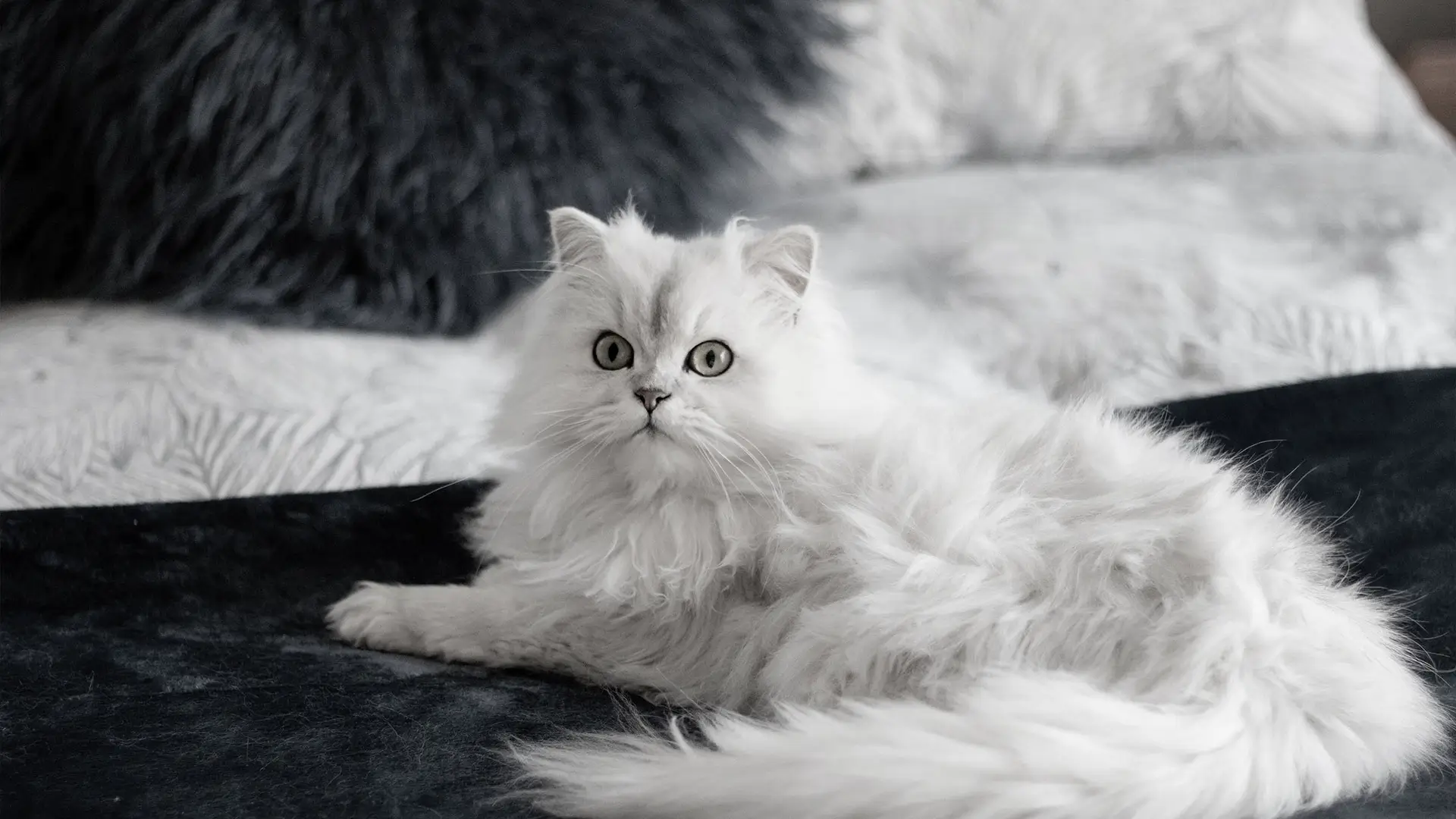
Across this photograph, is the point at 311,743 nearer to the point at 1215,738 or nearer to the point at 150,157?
the point at 1215,738

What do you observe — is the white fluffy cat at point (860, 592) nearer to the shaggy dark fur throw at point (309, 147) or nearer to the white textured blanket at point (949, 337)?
the white textured blanket at point (949, 337)

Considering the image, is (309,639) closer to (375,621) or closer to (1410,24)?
(375,621)

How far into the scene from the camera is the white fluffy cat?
0.68 metres

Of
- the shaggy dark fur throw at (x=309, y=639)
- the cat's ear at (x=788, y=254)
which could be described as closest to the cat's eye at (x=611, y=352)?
the cat's ear at (x=788, y=254)

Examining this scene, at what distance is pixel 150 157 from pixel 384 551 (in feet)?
1.77

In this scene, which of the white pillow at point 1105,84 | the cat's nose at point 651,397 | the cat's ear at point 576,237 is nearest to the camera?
the cat's nose at point 651,397

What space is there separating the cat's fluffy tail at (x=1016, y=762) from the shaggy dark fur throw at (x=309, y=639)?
37 mm

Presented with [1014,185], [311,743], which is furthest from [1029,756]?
[1014,185]

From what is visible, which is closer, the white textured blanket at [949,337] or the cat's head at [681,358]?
the cat's head at [681,358]

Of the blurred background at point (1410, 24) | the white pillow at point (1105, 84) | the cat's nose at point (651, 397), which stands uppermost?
the blurred background at point (1410, 24)

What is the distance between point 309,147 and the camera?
4.41 feet

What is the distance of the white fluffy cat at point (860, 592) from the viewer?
2.23 ft

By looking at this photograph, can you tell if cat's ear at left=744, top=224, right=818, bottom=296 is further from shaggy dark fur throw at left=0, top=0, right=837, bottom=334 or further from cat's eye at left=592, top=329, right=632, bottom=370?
shaggy dark fur throw at left=0, top=0, right=837, bottom=334

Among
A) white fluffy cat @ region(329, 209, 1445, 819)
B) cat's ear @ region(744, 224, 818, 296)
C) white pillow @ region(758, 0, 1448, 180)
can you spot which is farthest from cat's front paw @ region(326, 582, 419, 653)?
white pillow @ region(758, 0, 1448, 180)
